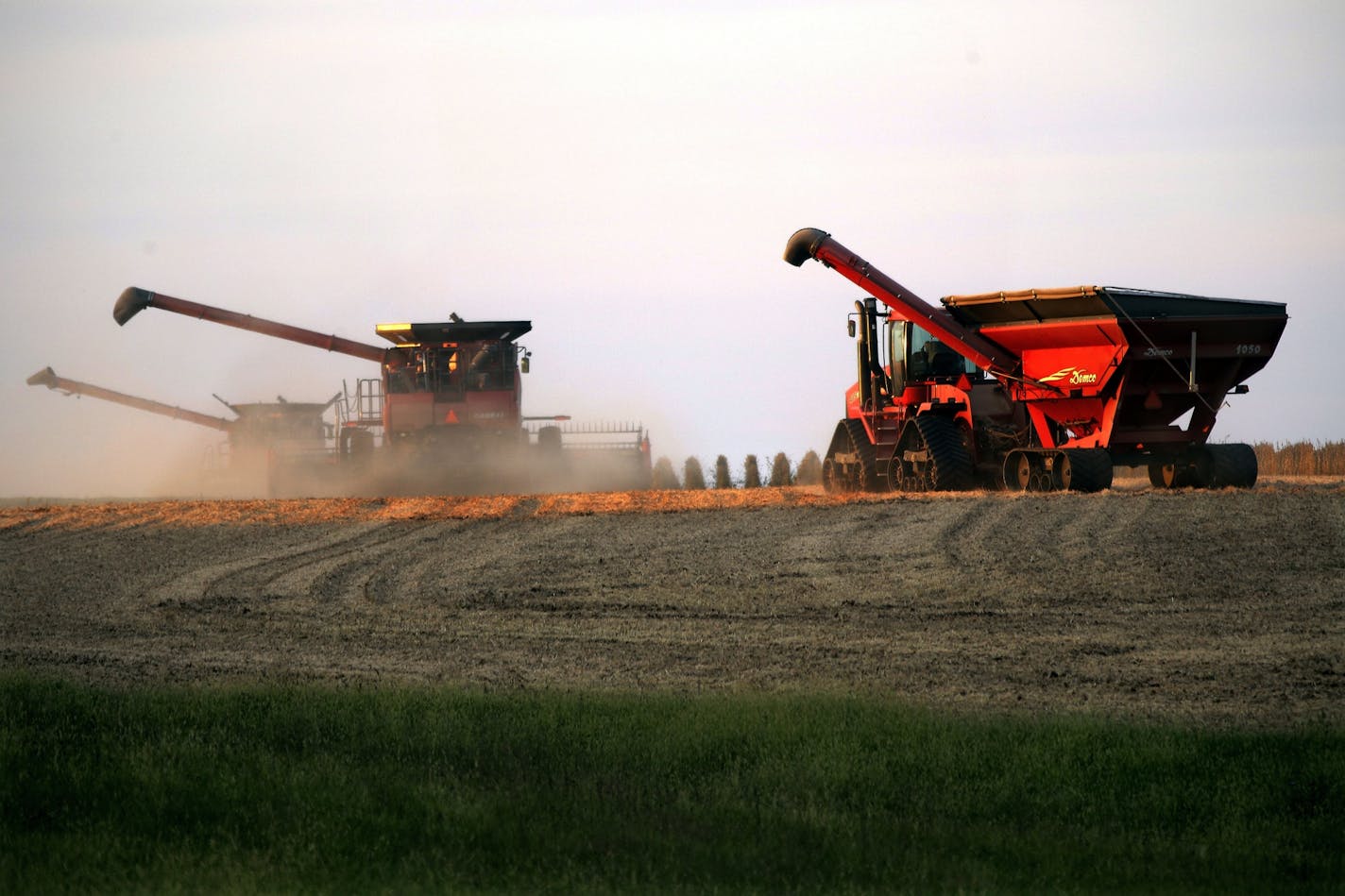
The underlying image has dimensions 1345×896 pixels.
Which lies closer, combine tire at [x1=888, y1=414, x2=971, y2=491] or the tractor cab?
combine tire at [x1=888, y1=414, x2=971, y2=491]

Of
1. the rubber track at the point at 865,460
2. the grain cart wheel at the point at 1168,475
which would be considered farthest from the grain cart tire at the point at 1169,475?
the rubber track at the point at 865,460

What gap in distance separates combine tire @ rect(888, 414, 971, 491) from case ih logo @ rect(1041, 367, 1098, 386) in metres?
2.16

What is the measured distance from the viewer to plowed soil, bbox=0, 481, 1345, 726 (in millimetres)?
11188

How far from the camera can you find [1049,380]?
2170cm

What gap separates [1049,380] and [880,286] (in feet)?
12.7

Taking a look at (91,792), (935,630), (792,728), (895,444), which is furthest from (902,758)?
(895,444)

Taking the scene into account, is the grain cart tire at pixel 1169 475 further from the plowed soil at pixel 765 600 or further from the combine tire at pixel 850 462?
the combine tire at pixel 850 462

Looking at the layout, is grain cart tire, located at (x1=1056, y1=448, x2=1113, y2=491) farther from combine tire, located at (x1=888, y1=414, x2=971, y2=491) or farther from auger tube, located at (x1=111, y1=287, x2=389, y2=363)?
auger tube, located at (x1=111, y1=287, x2=389, y2=363)

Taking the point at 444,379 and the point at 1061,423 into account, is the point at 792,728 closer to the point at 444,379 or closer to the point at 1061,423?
the point at 1061,423

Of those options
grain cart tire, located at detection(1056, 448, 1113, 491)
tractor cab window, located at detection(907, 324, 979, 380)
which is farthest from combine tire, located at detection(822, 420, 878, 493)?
grain cart tire, located at detection(1056, 448, 1113, 491)

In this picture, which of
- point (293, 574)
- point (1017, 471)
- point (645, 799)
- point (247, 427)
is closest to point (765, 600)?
point (293, 574)

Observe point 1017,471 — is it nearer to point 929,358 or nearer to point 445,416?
point 929,358

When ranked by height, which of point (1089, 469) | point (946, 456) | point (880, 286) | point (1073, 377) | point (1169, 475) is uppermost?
point (880, 286)

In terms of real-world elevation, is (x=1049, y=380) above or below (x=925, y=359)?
below
